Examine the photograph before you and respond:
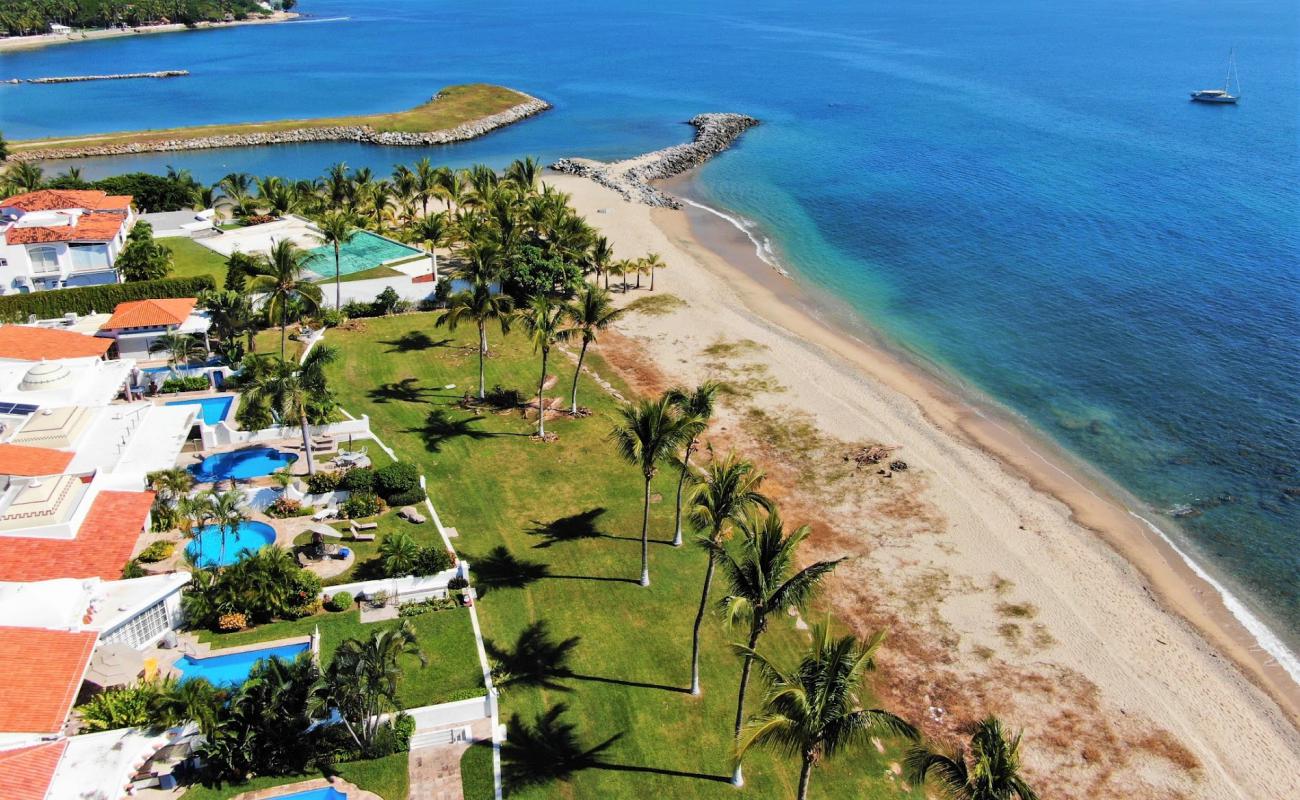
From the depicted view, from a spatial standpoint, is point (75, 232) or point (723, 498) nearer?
point (723, 498)

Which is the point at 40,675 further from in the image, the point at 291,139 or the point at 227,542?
the point at 291,139

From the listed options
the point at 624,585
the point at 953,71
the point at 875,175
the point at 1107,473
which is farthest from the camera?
the point at 953,71

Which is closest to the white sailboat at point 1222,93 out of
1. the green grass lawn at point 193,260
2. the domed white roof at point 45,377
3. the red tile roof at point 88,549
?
the green grass lawn at point 193,260

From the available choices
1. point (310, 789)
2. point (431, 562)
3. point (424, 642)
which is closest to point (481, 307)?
point (431, 562)

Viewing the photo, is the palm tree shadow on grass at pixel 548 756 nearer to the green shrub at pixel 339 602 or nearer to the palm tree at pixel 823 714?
the palm tree at pixel 823 714

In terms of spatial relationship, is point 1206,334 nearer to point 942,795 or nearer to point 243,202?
point 942,795

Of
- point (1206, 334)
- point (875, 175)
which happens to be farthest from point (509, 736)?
point (875, 175)

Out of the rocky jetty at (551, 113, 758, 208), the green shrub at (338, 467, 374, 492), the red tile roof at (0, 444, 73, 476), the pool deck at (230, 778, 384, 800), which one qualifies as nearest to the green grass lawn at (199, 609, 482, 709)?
the pool deck at (230, 778, 384, 800)
